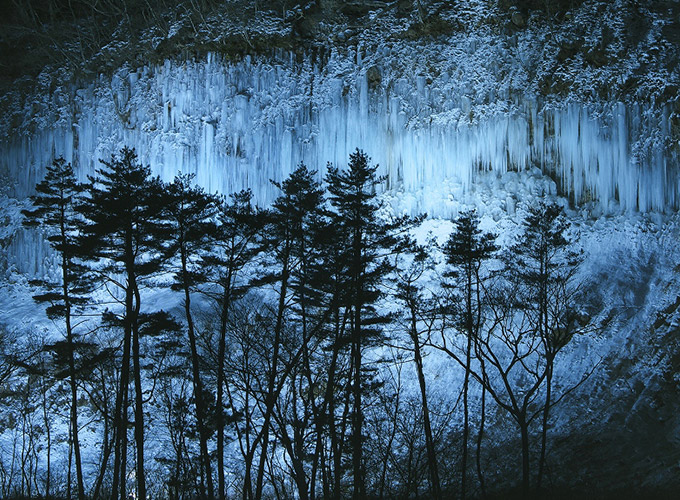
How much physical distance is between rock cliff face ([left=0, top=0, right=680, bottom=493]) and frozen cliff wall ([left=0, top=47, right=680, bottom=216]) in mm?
84

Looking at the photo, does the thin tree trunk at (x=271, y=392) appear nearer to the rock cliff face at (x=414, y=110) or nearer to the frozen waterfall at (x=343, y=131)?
A: the rock cliff face at (x=414, y=110)

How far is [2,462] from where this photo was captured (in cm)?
2103

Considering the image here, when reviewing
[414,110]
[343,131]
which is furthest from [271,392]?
[414,110]

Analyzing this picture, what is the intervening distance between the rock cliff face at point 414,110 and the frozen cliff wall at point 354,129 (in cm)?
8

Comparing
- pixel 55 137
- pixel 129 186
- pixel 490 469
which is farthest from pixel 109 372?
pixel 55 137

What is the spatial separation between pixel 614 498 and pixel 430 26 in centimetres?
2494

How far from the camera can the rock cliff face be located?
1034 inches

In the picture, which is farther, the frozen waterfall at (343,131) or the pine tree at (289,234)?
the frozen waterfall at (343,131)

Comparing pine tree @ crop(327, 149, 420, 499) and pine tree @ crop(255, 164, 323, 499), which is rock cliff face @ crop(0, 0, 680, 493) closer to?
pine tree @ crop(327, 149, 420, 499)

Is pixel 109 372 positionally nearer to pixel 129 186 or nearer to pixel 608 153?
pixel 129 186

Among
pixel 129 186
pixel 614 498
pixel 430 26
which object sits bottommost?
pixel 614 498

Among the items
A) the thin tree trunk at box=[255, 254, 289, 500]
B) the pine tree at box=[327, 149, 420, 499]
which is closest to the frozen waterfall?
the pine tree at box=[327, 149, 420, 499]

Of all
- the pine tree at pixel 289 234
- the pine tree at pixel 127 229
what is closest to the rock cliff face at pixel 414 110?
the pine tree at pixel 289 234

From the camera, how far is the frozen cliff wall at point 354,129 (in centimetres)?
2698
